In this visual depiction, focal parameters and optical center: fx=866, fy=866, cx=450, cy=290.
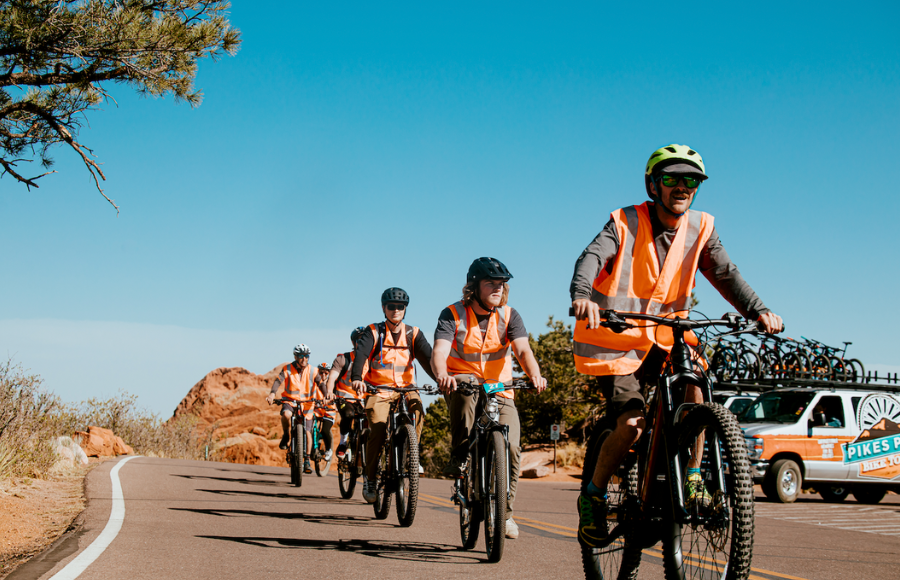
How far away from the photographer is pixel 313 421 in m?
15.4

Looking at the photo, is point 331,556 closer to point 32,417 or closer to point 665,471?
point 665,471

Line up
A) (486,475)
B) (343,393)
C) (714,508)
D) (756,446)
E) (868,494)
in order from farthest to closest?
(868,494), (756,446), (343,393), (486,475), (714,508)

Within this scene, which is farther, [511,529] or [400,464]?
[400,464]

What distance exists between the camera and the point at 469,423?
22.4ft

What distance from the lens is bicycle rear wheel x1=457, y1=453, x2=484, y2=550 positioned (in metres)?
6.26

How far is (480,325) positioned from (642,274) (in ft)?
9.06

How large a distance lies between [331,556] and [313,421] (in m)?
9.45

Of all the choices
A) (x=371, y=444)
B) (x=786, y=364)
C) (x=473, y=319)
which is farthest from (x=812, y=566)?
(x=786, y=364)

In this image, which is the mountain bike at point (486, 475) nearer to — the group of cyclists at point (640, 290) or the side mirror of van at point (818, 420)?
the group of cyclists at point (640, 290)

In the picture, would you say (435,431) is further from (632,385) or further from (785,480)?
(632,385)

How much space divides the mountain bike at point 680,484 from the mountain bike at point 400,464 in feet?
11.4

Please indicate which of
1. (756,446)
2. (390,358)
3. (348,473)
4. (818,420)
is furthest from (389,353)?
(818,420)

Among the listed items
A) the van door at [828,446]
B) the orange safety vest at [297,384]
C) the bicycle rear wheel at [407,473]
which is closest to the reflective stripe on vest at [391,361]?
the bicycle rear wheel at [407,473]

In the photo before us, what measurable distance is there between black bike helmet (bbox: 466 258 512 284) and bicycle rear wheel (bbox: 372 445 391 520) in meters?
2.26
